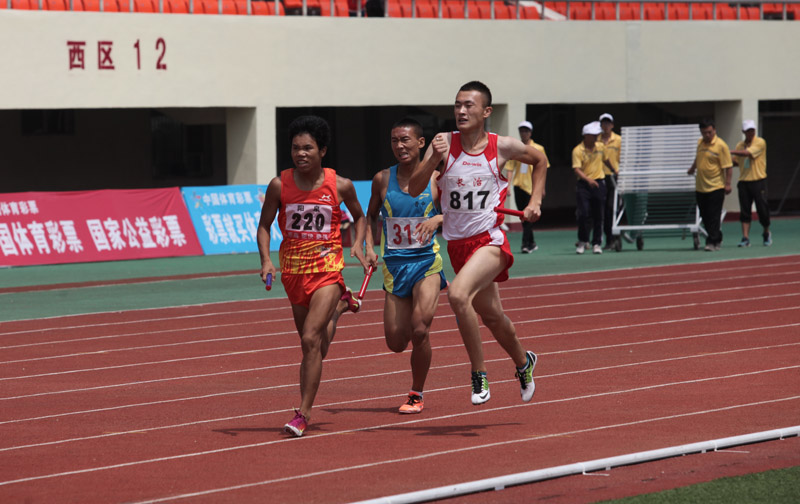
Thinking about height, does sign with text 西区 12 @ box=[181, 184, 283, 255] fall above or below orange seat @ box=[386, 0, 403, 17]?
below

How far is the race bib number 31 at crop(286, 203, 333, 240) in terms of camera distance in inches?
333

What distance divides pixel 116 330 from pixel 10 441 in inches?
232

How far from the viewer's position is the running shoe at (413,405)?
29.1 feet

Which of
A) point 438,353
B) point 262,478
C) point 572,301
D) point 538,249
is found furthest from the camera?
point 538,249

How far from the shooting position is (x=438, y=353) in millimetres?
11875

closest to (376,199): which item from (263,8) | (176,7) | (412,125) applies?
(412,125)

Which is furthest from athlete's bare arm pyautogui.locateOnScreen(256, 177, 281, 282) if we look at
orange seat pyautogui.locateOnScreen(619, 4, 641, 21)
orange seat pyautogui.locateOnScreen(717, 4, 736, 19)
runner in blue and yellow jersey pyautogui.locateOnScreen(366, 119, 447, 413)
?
orange seat pyautogui.locateOnScreen(717, 4, 736, 19)

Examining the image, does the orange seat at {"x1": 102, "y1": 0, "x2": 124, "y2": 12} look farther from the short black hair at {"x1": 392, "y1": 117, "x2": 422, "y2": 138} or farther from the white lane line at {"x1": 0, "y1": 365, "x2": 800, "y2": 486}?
the white lane line at {"x1": 0, "y1": 365, "x2": 800, "y2": 486}

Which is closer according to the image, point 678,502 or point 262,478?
point 678,502

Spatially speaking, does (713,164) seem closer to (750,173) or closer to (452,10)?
(750,173)

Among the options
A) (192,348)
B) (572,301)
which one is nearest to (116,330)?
(192,348)

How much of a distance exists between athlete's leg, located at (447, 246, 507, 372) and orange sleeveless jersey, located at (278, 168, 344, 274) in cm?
74

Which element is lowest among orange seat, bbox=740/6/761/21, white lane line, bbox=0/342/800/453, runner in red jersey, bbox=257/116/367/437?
white lane line, bbox=0/342/800/453

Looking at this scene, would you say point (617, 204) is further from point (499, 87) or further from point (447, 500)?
point (447, 500)
